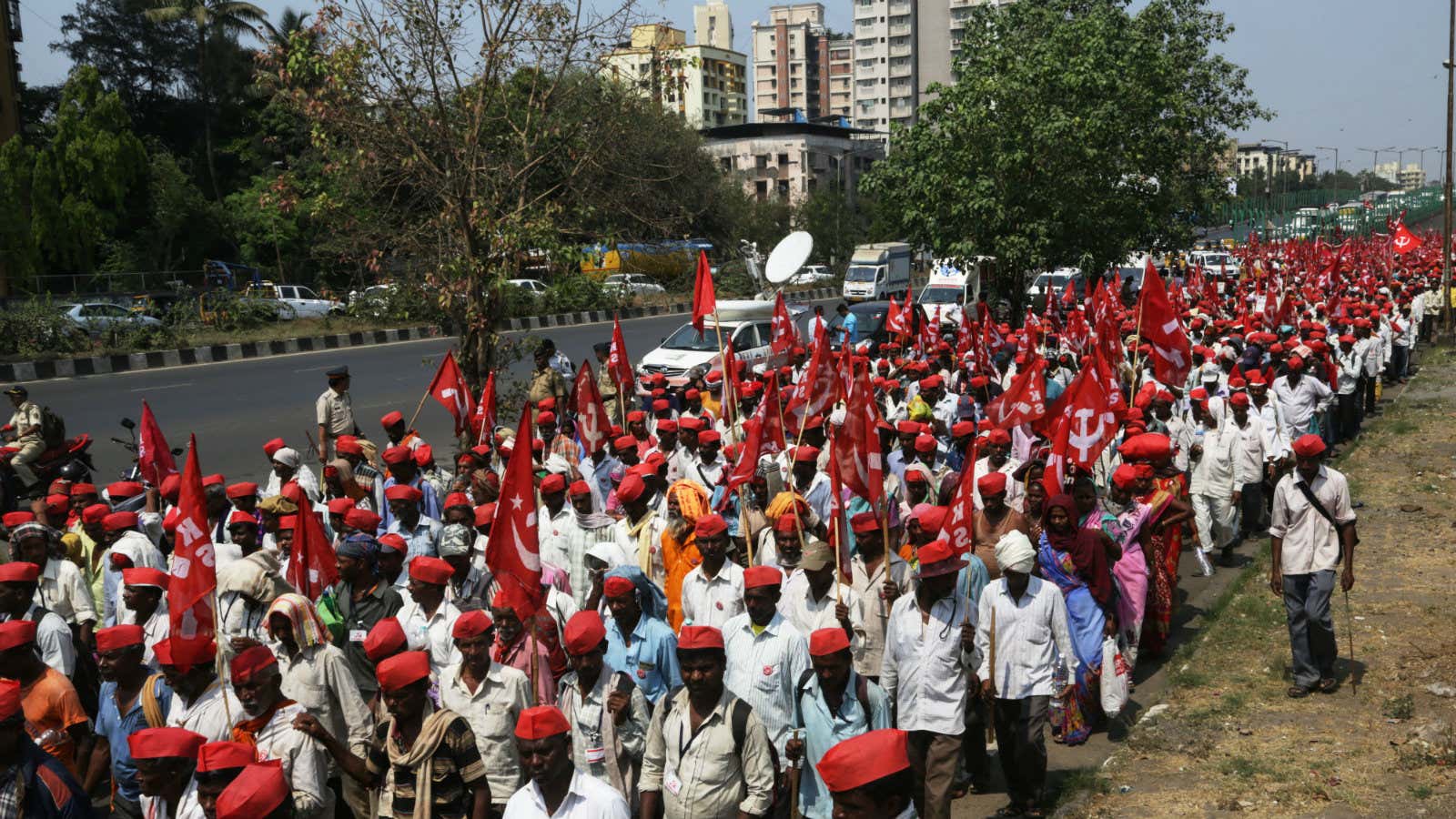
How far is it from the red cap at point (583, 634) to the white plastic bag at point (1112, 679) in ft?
10.2

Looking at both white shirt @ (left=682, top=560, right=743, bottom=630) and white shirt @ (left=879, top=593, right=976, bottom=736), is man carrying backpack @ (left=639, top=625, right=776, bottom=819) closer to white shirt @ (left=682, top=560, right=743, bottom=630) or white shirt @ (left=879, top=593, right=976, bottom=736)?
white shirt @ (left=879, top=593, right=976, bottom=736)

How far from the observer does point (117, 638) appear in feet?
15.9

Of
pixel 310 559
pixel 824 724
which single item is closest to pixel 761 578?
pixel 824 724

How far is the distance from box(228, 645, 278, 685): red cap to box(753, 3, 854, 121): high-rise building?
148360mm

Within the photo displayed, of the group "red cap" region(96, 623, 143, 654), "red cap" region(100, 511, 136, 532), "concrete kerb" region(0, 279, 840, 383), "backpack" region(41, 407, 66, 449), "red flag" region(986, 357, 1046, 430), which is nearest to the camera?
"red cap" region(96, 623, 143, 654)

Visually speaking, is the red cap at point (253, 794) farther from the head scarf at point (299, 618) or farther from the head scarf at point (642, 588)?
the head scarf at point (642, 588)

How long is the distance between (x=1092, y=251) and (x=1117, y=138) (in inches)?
73.2

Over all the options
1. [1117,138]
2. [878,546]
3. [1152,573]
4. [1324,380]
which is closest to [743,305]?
[1117,138]

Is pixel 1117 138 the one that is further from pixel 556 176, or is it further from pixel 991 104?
pixel 556 176

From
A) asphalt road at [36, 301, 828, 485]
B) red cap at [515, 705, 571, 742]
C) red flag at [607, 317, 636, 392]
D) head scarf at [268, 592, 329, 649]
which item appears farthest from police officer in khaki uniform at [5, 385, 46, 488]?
Answer: red cap at [515, 705, 571, 742]

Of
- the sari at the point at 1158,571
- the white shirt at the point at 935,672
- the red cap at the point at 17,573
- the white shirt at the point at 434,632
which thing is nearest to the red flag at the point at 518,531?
the white shirt at the point at 434,632

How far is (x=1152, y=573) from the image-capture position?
26.1 feet

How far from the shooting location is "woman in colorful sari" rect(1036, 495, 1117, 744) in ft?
21.4

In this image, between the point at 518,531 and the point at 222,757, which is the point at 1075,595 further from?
the point at 222,757
